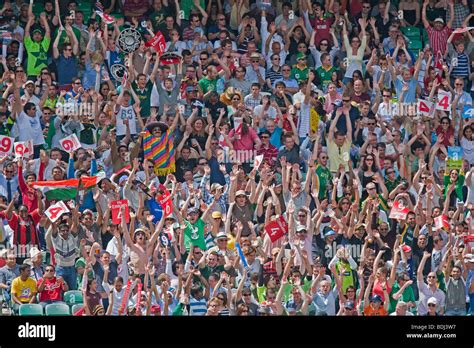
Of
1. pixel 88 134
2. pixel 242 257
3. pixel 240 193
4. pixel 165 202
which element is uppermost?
pixel 88 134

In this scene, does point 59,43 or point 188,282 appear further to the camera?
point 59,43

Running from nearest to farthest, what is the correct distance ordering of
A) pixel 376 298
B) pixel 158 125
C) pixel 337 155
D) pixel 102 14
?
pixel 376 298, pixel 337 155, pixel 158 125, pixel 102 14

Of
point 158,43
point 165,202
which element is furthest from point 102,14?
point 165,202

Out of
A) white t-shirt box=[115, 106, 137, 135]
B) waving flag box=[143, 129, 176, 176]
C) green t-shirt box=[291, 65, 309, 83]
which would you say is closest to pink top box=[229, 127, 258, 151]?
waving flag box=[143, 129, 176, 176]

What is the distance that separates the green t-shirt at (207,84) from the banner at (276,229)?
2.41 meters

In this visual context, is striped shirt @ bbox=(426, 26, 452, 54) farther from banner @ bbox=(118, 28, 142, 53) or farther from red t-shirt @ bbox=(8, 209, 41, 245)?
red t-shirt @ bbox=(8, 209, 41, 245)

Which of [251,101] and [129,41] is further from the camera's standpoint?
[129,41]

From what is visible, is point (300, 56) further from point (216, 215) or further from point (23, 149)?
point (23, 149)

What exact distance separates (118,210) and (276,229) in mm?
2155

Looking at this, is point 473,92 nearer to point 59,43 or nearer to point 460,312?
point 460,312

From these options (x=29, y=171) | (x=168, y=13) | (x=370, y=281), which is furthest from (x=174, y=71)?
(x=370, y=281)

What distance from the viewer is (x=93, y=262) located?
23500 mm

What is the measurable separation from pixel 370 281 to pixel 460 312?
1.26m

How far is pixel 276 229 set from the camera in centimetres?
2377
